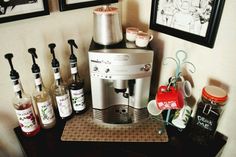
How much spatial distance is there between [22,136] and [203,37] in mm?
834

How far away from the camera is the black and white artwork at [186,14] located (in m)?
0.75

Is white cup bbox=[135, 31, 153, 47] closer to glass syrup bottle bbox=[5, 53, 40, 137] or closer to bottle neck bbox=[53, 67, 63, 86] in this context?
bottle neck bbox=[53, 67, 63, 86]

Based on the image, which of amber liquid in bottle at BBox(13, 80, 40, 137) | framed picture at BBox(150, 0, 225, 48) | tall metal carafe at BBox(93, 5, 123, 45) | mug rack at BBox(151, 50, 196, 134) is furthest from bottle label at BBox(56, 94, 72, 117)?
framed picture at BBox(150, 0, 225, 48)

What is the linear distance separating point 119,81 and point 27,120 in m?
0.40

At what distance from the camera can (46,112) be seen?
0.87 m

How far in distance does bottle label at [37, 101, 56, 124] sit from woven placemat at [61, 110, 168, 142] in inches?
3.1

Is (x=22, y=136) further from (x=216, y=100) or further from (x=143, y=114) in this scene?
(x=216, y=100)

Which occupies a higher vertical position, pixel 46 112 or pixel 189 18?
pixel 189 18

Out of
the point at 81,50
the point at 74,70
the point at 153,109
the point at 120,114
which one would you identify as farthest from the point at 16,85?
the point at 153,109

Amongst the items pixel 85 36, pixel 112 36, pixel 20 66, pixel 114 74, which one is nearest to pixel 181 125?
pixel 114 74

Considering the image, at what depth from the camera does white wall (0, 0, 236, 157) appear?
77 cm

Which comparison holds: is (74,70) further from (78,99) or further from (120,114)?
(120,114)

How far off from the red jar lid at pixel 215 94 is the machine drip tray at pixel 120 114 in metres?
0.30

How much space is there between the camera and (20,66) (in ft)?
2.79
